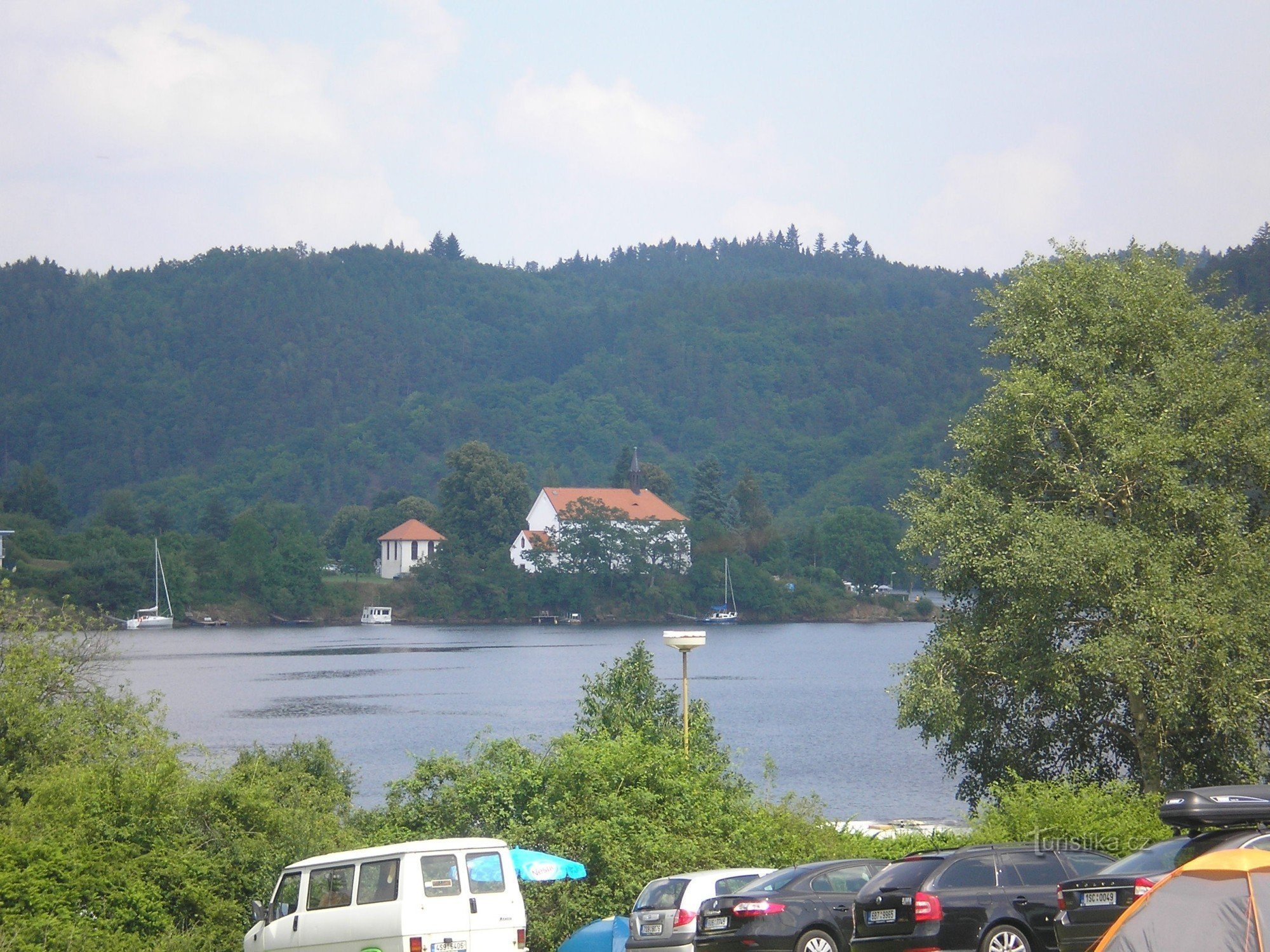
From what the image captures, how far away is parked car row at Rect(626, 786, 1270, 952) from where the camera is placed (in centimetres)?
1022

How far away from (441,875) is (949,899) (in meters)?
5.04

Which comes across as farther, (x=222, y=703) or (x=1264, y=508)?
(x=222, y=703)

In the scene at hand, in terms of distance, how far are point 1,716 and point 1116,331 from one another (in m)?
22.6

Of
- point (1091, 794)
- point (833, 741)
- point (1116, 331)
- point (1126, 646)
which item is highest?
point (1116, 331)

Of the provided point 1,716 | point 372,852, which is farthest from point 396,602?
point 372,852

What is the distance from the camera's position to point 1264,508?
1013 inches

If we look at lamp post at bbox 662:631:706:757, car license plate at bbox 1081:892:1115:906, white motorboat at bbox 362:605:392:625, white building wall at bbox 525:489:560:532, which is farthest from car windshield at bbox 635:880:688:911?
white building wall at bbox 525:489:560:532

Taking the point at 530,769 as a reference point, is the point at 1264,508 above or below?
above

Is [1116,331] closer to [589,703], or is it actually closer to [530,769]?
[589,703]

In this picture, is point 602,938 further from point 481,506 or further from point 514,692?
point 481,506

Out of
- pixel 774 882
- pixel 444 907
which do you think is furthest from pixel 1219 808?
pixel 444 907

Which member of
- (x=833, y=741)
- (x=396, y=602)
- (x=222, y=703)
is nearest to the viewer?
(x=833, y=741)

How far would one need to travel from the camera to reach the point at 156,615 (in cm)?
15188

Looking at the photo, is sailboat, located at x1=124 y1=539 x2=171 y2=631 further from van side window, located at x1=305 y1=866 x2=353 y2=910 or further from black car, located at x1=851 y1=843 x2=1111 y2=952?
black car, located at x1=851 y1=843 x2=1111 y2=952
